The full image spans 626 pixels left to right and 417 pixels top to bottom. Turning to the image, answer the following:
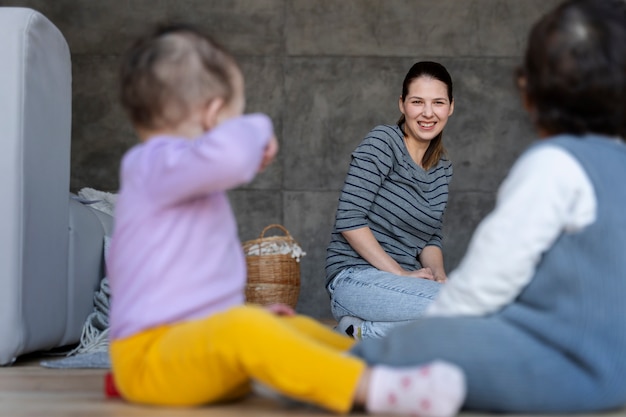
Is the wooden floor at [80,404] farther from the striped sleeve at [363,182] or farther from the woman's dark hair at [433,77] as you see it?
the woman's dark hair at [433,77]

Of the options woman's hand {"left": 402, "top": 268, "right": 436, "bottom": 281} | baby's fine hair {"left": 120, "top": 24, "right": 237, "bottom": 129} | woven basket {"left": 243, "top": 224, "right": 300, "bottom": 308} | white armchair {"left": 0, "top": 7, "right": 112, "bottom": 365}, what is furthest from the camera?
woven basket {"left": 243, "top": 224, "right": 300, "bottom": 308}

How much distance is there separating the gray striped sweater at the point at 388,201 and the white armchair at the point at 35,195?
86 centimetres

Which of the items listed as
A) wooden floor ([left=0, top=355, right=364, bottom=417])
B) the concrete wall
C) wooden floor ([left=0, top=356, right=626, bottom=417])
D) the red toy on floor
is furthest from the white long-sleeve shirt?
the concrete wall

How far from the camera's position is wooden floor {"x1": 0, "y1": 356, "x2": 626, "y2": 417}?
1730 millimetres

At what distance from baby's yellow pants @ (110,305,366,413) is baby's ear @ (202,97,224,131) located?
1.27 feet

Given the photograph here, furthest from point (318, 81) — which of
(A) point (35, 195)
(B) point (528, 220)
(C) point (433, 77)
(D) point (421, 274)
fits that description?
(B) point (528, 220)

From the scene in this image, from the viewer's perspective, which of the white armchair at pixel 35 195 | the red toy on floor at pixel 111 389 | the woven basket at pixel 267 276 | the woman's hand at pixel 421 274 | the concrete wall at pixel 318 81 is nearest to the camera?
the red toy on floor at pixel 111 389

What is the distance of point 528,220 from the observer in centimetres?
166

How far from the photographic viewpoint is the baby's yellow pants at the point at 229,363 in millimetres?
1594

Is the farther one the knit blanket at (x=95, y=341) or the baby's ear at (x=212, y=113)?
the knit blanket at (x=95, y=341)

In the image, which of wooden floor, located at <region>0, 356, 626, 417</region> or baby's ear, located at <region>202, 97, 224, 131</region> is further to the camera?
baby's ear, located at <region>202, 97, 224, 131</region>

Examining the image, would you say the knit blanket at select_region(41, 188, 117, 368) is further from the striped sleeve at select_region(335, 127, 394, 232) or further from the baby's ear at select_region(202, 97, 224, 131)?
the baby's ear at select_region(202, 97, 224, 131)

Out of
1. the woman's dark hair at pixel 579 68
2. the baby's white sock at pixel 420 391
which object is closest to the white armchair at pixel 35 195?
the baby's white sock at pixel 420 391

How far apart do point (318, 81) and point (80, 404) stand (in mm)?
3576
